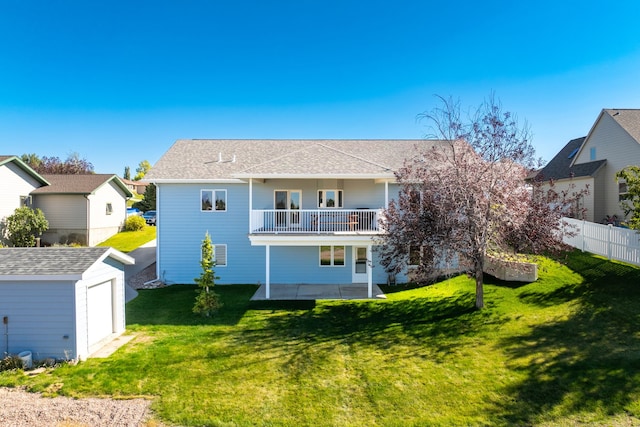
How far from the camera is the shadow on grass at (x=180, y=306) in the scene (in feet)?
36.6

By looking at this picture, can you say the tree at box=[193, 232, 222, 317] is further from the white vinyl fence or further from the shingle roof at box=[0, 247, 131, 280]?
the white vinyl fence

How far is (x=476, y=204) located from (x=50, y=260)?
12369mm

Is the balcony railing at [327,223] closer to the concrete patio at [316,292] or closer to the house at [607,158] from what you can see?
the concrete patio at [316,292]

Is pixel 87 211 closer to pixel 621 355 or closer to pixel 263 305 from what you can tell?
pixel 263 305

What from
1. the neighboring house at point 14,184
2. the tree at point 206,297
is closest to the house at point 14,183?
the neighboring house at point 14,184

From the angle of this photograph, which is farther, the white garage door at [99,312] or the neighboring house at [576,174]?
the neighboring house at [576,174]

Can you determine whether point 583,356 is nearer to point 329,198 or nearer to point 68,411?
point 68,411

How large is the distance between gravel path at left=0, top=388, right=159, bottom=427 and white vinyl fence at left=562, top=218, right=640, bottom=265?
526 inches

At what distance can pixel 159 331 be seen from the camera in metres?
10.2

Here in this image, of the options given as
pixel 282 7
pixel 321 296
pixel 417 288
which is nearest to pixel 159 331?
pixel 321 296

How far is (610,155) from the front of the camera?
19625 mm

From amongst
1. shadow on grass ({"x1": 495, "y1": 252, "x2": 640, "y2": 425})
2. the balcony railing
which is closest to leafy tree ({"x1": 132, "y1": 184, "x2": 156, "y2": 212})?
the balcony railing

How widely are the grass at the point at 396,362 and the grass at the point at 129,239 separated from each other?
48.7 feet

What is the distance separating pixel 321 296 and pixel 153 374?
7.58 meters
